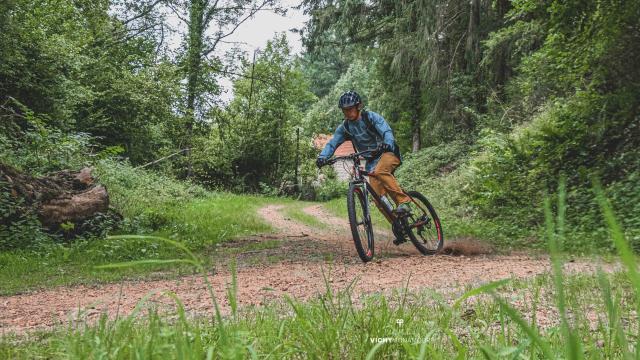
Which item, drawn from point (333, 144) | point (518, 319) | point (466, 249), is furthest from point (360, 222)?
point (518, 319)

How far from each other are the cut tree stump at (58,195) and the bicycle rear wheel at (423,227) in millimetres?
6171

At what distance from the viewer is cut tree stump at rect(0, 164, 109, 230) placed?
8.56 m

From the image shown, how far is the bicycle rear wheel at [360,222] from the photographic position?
5.83m

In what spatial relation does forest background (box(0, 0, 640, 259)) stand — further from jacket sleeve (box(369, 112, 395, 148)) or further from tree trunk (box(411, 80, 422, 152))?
jacket sleeve (box(369, 112, 395, 148))

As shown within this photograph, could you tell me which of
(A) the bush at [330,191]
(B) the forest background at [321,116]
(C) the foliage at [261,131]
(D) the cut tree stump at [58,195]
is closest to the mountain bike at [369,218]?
(B) the forest background at [321,116]

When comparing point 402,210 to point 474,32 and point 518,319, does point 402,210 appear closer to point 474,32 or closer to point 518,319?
point 518,319

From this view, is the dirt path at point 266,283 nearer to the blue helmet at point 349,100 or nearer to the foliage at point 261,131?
the blue helmet at point 349,100

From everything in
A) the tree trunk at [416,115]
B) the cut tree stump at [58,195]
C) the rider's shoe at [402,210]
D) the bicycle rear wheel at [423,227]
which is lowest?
the bicycle rear wheel at [423,227]

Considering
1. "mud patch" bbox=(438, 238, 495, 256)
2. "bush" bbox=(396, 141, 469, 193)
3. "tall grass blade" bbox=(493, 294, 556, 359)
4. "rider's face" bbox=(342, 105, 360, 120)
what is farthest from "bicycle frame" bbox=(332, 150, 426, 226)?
"bush" bbox=(396, 141, 469, 193)

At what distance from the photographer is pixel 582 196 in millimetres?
8250

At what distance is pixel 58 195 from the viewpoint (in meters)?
9.12

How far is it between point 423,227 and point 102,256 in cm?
493

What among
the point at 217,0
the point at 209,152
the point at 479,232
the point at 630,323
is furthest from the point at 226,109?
the point at 630,323

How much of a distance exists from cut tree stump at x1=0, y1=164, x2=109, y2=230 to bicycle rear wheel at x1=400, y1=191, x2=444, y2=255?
6.17 meters
